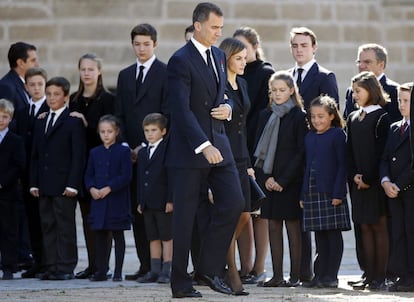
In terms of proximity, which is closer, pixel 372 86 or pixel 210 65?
pixel 210 65

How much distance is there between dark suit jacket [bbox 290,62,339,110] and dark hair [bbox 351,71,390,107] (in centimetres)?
56

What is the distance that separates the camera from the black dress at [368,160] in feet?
31.7

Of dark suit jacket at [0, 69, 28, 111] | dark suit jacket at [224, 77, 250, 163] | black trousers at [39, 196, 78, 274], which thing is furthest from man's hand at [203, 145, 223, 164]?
dark suit jacket at [0, 69, 28, 111]

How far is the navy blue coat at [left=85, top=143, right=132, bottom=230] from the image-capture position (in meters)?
10.5

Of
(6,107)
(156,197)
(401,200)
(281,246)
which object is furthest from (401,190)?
(6,107)

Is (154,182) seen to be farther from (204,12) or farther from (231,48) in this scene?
(204,12)

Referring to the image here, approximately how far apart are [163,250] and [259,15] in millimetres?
4602

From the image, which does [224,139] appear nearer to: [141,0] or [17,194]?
[17,194]

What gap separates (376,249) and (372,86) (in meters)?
1.24

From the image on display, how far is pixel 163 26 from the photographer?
14.0m

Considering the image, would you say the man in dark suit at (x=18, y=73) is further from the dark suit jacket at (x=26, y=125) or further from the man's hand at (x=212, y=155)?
the man's hand at (x=212, y=155)

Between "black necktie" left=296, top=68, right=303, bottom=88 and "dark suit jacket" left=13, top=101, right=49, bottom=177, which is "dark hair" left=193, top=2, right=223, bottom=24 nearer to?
"black necktie" left=296, top=68, right=303, bottom=88

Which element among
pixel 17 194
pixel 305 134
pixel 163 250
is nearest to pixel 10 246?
pixel 17 194

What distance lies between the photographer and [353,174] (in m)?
9.77
